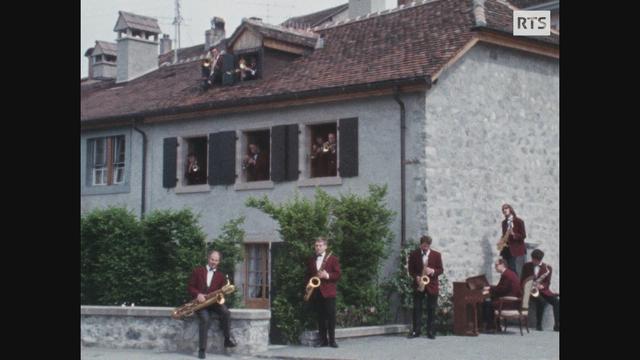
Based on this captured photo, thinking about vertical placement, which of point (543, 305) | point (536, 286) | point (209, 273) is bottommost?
point (543, 305)

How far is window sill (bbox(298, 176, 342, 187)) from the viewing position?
68.6ft

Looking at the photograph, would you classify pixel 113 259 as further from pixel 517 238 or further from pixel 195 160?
pixel 517 238

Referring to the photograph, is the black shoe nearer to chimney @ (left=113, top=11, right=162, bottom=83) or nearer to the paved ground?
the paved ground

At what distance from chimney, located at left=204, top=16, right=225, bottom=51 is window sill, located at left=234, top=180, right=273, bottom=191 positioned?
21.9 ft

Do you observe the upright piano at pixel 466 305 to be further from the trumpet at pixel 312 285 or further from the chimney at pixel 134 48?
the chimney at pixel 134 48

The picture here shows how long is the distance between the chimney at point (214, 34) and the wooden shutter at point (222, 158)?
560cm

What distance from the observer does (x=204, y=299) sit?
49.3 feet

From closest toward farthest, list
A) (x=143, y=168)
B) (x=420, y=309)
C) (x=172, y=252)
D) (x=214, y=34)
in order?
(x=420, y=309) → (x=172, y=252) → (x=143, y=168) → (x=214, y=34)

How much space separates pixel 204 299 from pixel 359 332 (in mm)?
3419

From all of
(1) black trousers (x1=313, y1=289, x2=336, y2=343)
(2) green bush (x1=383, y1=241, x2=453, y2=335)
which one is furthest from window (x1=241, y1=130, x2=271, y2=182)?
(1) black trousers (x1=313, y1=289, x2=336, y2=343)

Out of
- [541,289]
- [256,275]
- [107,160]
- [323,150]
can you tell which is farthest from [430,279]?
[107,160]
